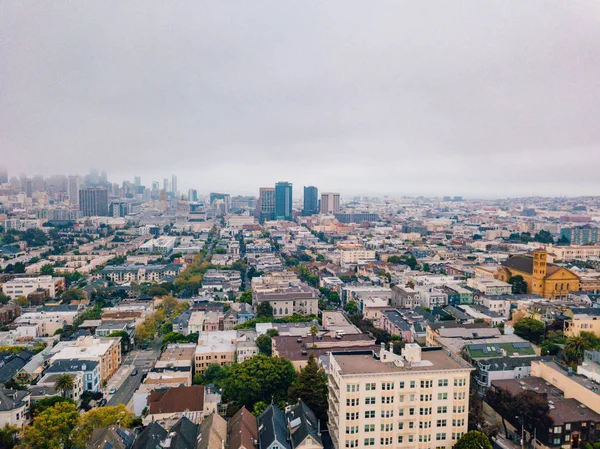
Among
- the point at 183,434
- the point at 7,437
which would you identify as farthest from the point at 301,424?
the point at 7,437

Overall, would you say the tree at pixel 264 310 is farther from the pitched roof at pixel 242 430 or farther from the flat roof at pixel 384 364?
the flat roof at pixel 384 364

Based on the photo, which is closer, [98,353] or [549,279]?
[98,353]

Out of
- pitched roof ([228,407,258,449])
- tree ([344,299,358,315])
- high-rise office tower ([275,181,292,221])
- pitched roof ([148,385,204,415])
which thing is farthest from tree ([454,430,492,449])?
high-rise office tower ([275,181,292,221])

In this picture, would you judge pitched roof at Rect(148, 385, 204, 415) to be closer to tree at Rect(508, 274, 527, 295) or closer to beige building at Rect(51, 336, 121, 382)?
beige building at Rect(51, 336, 121, 382)

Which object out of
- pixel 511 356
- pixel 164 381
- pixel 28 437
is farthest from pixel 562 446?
pixel 28 437

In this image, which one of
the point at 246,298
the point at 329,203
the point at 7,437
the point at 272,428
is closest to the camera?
the point at 272,428

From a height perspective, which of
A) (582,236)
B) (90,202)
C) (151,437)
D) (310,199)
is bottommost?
(151,437)

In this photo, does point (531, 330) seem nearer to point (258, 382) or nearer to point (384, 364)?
point (384, 364)

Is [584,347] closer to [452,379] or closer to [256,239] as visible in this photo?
[452,379]
